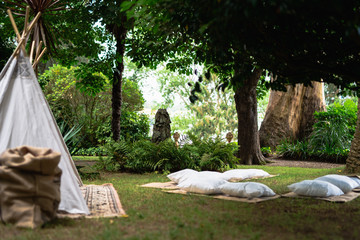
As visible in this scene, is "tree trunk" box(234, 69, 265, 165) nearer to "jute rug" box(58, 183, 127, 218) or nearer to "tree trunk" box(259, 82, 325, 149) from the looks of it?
"tree trunk" box(259, 82, 325, 149)

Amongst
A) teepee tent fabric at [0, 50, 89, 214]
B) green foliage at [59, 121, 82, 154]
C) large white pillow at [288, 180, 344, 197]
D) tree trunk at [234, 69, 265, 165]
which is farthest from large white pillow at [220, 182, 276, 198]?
tree trunk at [234, 69, 265, 165]

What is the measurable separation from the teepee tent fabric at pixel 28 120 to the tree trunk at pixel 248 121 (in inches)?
285

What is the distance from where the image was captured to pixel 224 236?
3.15 meters

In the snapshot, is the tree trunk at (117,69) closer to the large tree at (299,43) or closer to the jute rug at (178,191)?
the jute rug at (178,191)

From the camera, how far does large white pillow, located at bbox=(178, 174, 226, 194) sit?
525cm

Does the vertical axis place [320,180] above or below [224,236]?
above

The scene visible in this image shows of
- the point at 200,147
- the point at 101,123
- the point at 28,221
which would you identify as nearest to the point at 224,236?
the point at 28,221

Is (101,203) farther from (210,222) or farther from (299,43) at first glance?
(299,43)

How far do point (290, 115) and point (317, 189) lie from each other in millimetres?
9593

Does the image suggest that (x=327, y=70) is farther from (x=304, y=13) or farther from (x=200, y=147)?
(x=200, y=147)

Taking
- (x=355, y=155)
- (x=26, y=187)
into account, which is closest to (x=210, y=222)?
(x=26, y=187)

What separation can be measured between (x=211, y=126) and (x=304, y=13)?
21299 mm

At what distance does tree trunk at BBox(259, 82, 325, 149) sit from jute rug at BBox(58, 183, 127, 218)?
9.70 m

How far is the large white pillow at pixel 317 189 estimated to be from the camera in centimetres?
498
